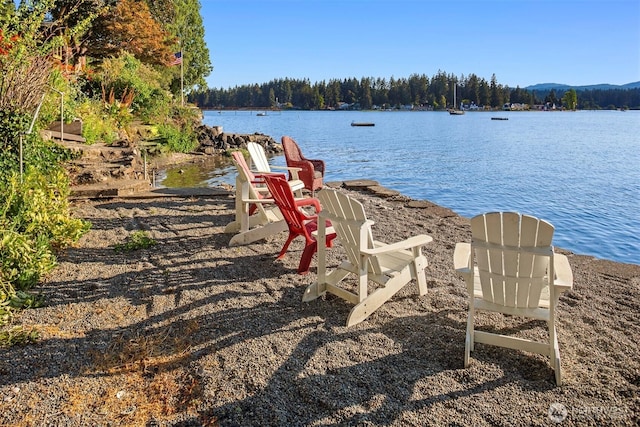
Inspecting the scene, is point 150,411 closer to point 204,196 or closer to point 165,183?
point 204,196

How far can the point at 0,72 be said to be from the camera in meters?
5.69

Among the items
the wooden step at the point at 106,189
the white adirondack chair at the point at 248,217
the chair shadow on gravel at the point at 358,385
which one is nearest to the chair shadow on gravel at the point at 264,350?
the chair shadow on gravel at the point at 358,385

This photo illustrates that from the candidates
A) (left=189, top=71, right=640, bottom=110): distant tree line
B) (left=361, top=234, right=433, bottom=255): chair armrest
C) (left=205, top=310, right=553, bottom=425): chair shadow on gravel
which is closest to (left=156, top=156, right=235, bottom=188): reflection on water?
(left=361, top=234, right=433, bottom=255): chair armrest

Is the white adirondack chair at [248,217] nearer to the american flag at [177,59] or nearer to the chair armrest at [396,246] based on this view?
the chair armrest at [396,246]

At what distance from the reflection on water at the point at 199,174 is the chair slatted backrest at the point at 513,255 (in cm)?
978

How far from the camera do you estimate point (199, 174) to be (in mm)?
15469

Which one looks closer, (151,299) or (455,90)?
(151,299)

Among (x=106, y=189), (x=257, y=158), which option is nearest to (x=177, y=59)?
(x=106, y=189)

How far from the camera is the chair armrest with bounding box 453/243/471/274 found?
10.5 ft

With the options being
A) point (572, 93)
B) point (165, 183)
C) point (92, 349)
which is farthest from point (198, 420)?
point (572, 93)

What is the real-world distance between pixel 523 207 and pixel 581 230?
2579 mm

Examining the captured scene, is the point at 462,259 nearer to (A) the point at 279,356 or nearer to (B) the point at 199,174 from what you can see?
(A) the point at 279,356

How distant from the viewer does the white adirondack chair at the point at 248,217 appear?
5574 mm

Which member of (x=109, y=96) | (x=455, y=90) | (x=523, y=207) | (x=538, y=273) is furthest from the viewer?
(x=455, y=90)
